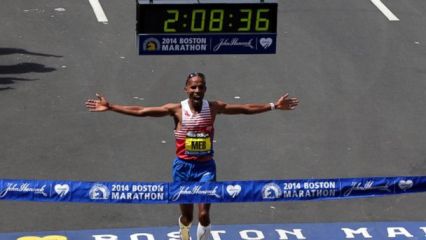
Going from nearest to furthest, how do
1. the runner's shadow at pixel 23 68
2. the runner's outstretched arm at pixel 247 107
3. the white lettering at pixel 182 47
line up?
the runner's outstretched arm at pixel 247 107
the white lettering at pixel 182 47
the runner's shadow at pixel 23 68

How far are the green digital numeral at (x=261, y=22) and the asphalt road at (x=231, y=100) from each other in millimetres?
2337

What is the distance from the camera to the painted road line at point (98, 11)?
2862 centimetres

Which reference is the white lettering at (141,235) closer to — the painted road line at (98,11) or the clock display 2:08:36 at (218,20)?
the clock display 2:08:36 at (218,20)

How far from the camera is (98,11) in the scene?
29.2 meters

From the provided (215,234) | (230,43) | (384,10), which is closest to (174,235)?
(215,234)

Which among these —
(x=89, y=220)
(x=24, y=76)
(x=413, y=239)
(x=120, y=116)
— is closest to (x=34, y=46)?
(x=24, y=76)

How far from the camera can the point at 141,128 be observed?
22438 mm

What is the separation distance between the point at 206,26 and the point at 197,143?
4475 mm

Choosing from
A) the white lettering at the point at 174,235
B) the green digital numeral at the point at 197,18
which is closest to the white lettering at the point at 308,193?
the white lettering at the point at 174,235

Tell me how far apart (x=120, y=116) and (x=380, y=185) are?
798 centimetres

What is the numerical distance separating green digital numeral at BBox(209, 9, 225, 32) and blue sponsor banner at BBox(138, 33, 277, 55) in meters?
0.12

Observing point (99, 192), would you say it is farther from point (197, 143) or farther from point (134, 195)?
point (197, 143)

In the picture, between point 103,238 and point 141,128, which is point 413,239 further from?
point 141,128

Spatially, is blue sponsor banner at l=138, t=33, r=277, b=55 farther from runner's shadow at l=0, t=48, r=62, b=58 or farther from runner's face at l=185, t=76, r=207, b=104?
runner's shadow at l=0, t=48, r=62, b=58
